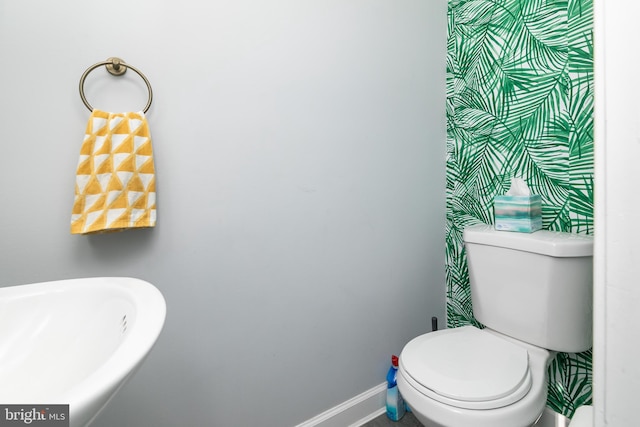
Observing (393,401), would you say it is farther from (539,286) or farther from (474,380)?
(539,286)

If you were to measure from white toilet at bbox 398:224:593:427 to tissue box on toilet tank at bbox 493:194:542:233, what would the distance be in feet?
0.12

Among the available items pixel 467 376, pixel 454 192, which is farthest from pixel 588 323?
pixel 454 192

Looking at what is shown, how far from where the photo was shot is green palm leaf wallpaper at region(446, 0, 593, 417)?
108 centimetres

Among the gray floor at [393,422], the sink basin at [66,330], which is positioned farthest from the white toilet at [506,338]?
the sink basin at [66,330]

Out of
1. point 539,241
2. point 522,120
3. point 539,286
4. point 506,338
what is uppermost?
point 522,120

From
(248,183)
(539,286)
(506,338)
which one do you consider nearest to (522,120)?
(539,286)

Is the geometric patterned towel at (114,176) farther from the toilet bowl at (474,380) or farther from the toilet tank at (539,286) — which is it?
the toilet tank at (539,286)

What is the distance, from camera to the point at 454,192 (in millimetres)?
1545

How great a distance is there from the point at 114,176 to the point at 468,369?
1.22 metres

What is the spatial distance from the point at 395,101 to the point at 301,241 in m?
0.82

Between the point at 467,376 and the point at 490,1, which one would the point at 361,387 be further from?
the point at 490,1

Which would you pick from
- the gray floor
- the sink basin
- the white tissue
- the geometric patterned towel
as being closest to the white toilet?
the white tissue

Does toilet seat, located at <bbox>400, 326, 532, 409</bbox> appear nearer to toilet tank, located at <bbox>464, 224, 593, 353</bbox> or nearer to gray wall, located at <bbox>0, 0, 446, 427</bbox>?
toilet tank, located at <bbox>464, 224, 593, 353</bbox>

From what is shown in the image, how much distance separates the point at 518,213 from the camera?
3.58 feet
